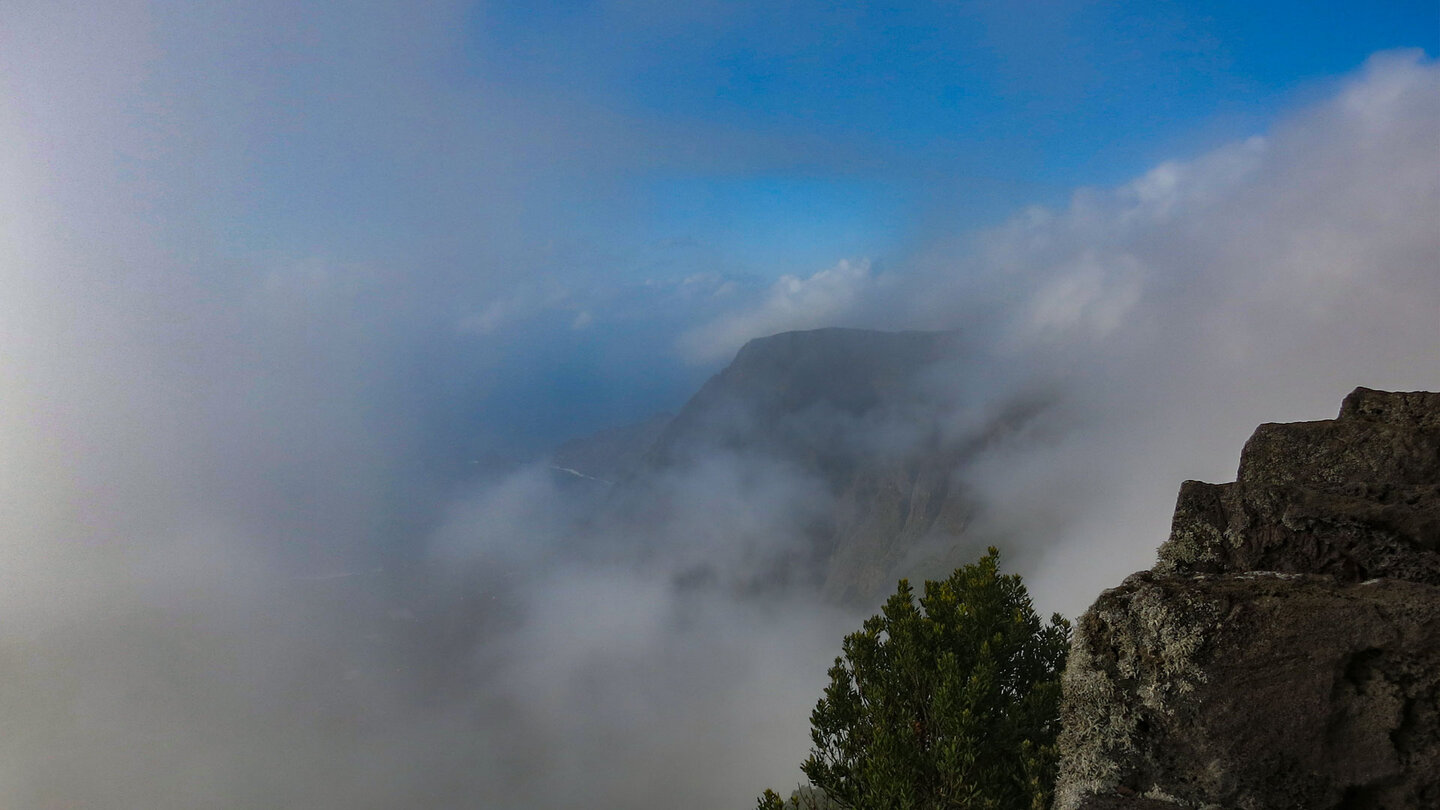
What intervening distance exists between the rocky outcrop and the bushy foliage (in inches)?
77.2

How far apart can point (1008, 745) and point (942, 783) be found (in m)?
0.96

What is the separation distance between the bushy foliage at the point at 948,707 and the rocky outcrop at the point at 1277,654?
6.43ft

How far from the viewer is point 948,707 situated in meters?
10.1

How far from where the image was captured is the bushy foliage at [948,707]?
9.75 metres

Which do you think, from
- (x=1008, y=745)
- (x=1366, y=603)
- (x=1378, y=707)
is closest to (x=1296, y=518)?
(x=1366, y=603)

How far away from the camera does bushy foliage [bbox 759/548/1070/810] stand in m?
9.75

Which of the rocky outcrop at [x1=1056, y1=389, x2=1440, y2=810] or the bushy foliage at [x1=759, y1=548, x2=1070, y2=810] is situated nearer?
the rocky outcrop at [x1=1056, y1=389, x2=1440, y2=810]

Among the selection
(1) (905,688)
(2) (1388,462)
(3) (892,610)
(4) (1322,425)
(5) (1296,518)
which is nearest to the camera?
(5) (1296,518)

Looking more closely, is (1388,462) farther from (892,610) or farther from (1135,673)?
(892,610)

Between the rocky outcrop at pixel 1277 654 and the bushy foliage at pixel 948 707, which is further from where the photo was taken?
the bushy foliage at pixel 948 707

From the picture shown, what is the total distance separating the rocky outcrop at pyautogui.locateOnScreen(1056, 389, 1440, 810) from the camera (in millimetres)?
6445

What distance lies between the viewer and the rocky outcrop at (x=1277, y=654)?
21.1 feet

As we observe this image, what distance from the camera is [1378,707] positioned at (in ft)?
21.1

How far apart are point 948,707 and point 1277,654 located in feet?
13.8
